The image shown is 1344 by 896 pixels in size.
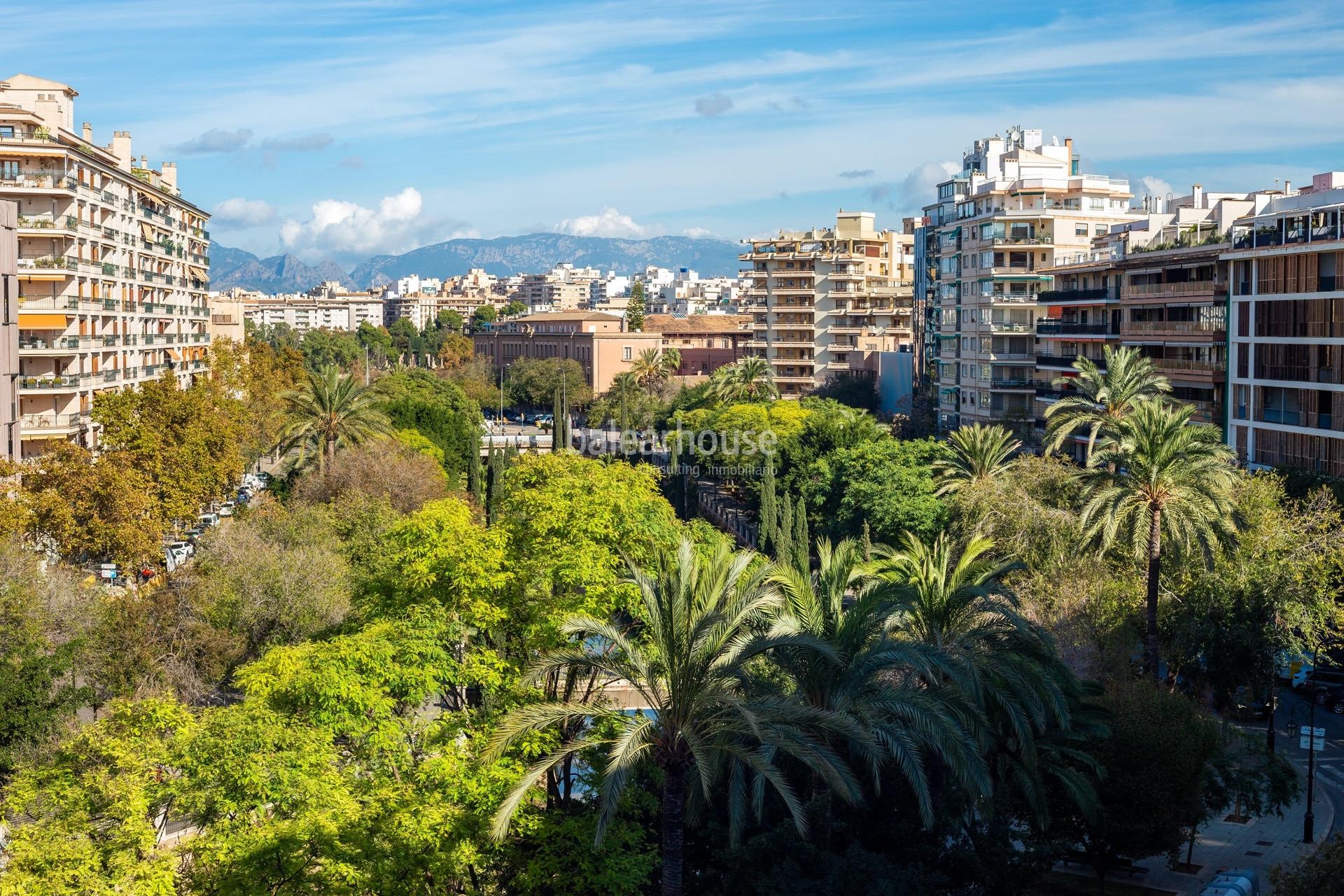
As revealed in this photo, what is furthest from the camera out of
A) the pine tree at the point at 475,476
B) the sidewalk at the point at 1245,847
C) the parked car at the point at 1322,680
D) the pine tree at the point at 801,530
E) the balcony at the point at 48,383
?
the pine tree at the point at 475,476

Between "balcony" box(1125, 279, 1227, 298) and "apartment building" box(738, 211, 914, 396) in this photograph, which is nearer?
"balcony" box(1125, 279, 1227, 298)

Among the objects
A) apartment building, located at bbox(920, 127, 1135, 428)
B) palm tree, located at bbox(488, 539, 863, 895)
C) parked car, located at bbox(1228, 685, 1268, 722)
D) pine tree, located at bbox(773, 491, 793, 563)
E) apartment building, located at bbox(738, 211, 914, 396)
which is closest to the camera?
palm tree, located at bbox(488, 539, 863, 895)

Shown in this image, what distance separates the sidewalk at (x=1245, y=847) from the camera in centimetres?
2841

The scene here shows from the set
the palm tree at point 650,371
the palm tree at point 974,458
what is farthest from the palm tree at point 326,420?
the palm tree at point 650,371

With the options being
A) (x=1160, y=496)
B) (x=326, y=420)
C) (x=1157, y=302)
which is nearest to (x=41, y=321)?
(x=326, y=420)

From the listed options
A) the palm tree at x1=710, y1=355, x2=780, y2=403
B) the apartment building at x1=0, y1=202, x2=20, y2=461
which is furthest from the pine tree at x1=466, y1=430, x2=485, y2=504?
the palm tree at x1=710, y1=355, x2=780, y2=403

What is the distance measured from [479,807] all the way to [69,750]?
6499mm

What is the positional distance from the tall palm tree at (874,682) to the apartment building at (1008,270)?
159 feet

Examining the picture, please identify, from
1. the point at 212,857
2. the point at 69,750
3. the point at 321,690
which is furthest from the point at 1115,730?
the point at 69,750

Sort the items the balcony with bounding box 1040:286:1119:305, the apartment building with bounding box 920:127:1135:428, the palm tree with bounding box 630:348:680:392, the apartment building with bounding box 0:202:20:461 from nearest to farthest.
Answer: the apartment building with bounding box 0:202:20:461, the balcony with bounding box 1040:286:1119:305, the apartment building with bounding box 920:127:1135:428, the palm tree with bounding box 630:348:680:392

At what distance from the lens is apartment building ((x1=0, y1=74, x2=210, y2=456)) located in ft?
183

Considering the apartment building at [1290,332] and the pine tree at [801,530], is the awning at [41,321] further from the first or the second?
the apartment building at [1290,332]

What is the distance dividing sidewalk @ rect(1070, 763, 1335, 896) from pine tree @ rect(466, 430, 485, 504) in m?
44.3

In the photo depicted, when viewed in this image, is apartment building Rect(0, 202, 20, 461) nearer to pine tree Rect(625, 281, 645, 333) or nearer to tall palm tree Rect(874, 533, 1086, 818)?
tall palm tree Rect(874, 533, 1086, 818)
